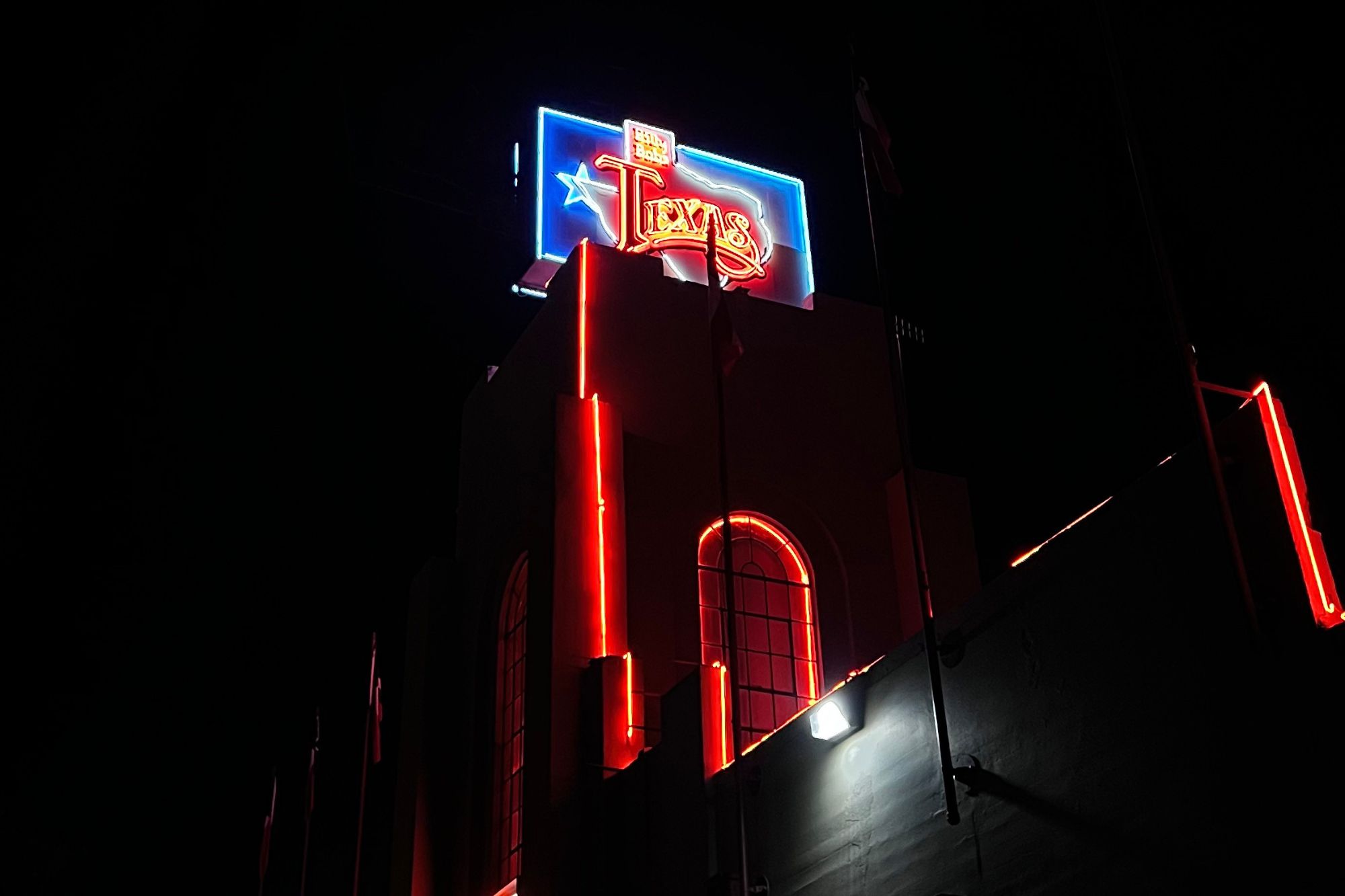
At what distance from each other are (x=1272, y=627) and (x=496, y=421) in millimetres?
14444

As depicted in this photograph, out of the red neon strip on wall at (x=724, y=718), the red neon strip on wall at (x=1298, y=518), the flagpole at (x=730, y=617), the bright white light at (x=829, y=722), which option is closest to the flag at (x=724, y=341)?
the flagpole at (x=730, y=617)

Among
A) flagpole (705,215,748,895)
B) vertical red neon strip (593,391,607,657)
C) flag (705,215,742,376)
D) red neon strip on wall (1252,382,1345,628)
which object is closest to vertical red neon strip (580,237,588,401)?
vertical red neon strip (593,391,607,657)

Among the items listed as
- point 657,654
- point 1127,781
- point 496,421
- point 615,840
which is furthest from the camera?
point 496,421

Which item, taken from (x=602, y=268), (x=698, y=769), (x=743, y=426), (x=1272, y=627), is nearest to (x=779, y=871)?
(x=698, y=769)

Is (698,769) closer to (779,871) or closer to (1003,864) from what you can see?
(779,871)

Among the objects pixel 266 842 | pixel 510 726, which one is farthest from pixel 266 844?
pixel 510 726

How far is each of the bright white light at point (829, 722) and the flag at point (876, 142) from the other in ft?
18.2

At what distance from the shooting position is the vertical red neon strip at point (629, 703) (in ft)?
54.0

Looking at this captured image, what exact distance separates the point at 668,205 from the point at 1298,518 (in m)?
15.8

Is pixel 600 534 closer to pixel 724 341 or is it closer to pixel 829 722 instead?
pixel 724 341

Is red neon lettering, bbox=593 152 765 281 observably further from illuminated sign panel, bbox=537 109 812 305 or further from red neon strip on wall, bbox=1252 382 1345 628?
red neon strip on wall, bbox=1252 382 1345 628

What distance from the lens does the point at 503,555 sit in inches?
782

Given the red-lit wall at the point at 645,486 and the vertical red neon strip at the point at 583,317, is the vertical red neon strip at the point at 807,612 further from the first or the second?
the vertical red neon strip at the point at 583,317

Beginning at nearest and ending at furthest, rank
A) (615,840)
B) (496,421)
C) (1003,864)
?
(1003,864) → (615,840) → (496,421)
